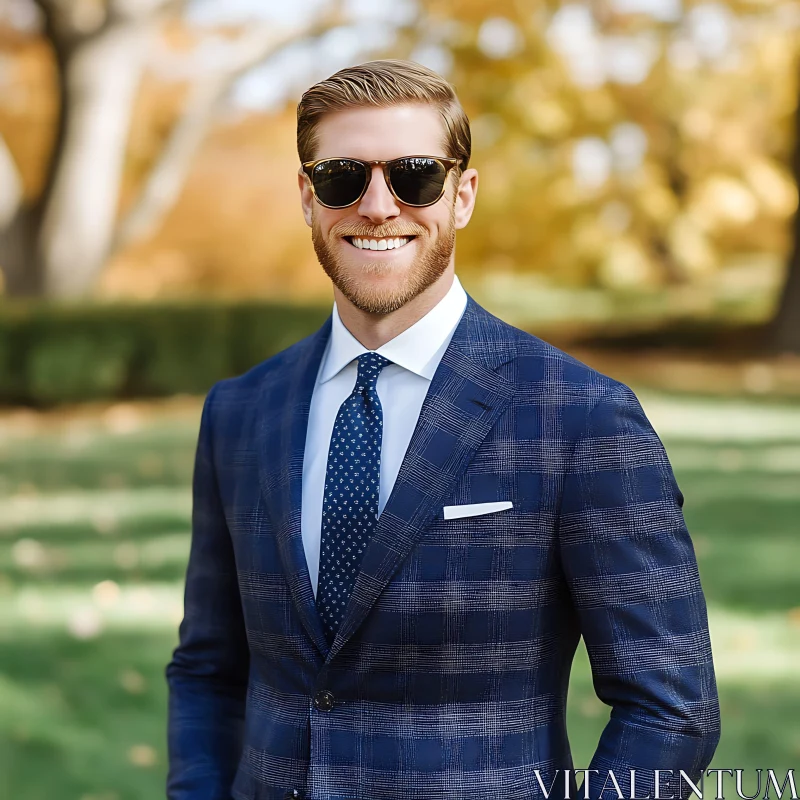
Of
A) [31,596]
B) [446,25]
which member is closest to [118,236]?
[446,25]

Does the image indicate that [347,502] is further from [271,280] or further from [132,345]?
[271,280]

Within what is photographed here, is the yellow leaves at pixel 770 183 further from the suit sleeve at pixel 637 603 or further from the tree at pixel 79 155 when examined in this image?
the suit sleeve at pixel 637 603

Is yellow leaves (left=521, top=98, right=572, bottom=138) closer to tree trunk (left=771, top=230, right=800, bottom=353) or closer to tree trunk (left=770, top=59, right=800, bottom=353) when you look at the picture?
tree trunk (left=770, top=59, right=800, bottom=353)

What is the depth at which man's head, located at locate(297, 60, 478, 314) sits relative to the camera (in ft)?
6.98

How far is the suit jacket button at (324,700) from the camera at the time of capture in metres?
2.07

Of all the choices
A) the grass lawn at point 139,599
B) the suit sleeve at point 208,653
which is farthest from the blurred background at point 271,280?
the suit sleeve at point 208,653

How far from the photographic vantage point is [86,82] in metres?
17.0

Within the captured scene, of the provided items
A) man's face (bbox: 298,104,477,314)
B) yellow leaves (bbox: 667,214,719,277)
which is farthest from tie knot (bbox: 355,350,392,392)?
yellow leaves (bbox: 667,214,719,277)

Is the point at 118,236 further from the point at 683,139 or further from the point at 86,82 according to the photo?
the point at 683,139

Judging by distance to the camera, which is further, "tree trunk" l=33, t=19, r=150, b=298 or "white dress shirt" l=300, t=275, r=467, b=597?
"tree trunk" l=33, t=19, r=150, b=298

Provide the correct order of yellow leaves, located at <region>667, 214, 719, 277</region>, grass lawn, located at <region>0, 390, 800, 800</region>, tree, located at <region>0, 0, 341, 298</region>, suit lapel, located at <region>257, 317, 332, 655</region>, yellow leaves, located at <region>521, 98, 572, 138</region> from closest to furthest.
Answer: suit lapel, located at <region>257, 317, 332, 655</region> → grass lawn, located at <region>0, 390, 800, 800</region> → tree, located at <region>0, 0, 341, 298</region> → yellow leaves, located at <region>521, 98, 572, 138</region> → yellow leaves, located at <region>667, 214, 719, 277</region>

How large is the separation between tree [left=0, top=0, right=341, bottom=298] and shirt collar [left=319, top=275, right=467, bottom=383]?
52.0 feet

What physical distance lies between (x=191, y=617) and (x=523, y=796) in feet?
2.60

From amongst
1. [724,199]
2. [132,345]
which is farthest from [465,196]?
[724,199]
